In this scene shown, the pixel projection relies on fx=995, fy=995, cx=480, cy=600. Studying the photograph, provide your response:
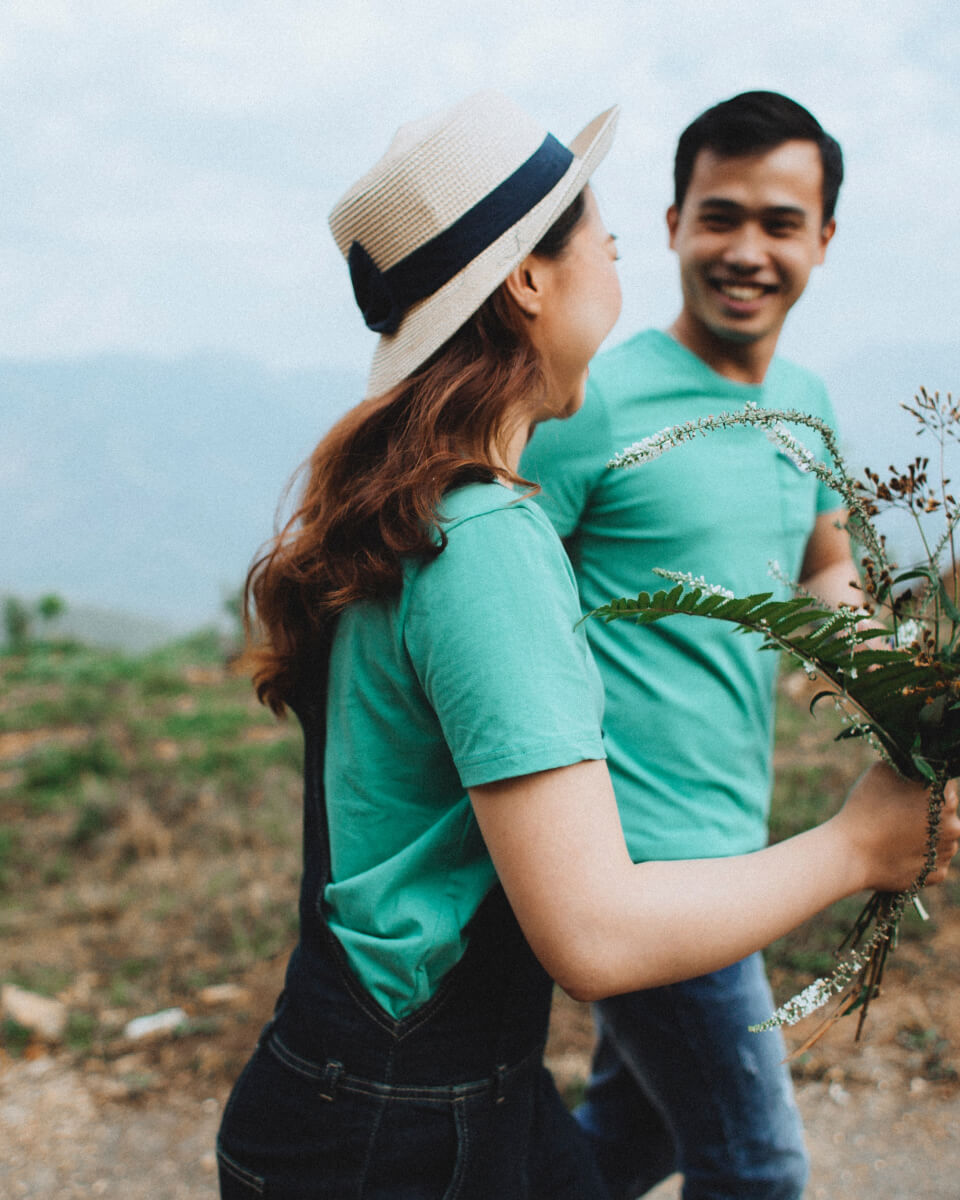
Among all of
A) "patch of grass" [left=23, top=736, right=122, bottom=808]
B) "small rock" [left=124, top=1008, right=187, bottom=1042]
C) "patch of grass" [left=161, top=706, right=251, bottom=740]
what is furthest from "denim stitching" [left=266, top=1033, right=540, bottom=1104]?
"patch of grass" [left=161, top=706, right=251, bottom=740]

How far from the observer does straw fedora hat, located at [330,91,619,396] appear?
50.7 inches

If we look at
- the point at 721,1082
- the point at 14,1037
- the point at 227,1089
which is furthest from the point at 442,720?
the point at 14,1037

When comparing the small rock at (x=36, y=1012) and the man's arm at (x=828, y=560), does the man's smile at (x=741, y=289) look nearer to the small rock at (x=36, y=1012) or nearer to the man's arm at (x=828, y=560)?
the man's arm at (x=828, y=560)

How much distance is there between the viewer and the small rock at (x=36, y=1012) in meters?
3.52

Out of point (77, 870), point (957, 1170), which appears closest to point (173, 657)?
point (77, 870)

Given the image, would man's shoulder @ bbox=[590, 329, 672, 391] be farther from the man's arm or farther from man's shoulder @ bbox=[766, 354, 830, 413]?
the man's arm

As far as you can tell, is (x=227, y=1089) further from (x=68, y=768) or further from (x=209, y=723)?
(x=209, y=723)

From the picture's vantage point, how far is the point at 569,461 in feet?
6.36

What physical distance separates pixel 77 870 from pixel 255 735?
197cm

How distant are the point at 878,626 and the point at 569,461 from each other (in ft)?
2.89

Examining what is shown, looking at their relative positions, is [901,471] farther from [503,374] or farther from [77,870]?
[77,870]

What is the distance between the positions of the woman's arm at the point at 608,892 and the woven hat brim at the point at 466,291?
22.9 inches

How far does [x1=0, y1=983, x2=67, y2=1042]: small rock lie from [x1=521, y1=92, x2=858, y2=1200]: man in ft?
7.39

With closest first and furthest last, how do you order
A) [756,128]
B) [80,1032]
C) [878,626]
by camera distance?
[878,626], [756,128], [80,1032]
